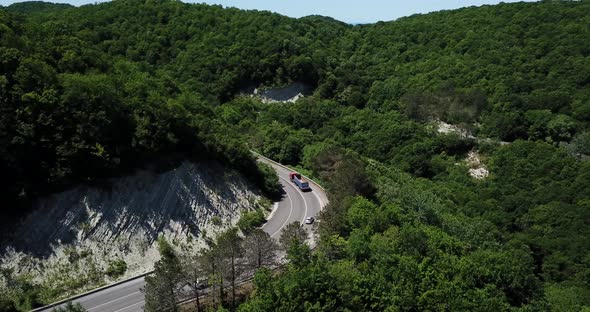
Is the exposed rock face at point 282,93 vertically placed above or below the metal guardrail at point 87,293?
above

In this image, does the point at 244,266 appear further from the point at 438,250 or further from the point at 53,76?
the point at 53,76

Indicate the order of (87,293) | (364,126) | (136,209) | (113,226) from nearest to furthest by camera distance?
(87,293) < (113,226) < (136,209) < (364,126)

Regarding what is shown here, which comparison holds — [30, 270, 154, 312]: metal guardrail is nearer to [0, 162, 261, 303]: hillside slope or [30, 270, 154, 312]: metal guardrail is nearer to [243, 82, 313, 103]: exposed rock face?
[0, 162, 261, 303]: hillside slope

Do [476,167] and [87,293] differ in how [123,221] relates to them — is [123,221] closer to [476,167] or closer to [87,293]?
[87,293]

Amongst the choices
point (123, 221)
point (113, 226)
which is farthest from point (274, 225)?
point (113, 226)

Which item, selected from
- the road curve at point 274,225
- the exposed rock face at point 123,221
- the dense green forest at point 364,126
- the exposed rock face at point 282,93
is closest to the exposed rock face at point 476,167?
the dense green forest at point 364,126

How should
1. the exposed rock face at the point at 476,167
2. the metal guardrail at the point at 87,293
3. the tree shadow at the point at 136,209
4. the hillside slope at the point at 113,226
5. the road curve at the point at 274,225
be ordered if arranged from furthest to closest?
the exposed rock face at the point at 476,167 < the tree shadow at the point at 136,209 < the hillside slope at the point at 113,226 < the road curve at the point at 274,225 < the metal guardrail at the point at 87,293

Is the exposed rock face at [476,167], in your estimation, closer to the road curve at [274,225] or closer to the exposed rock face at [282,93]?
the road curve at [274,225]
